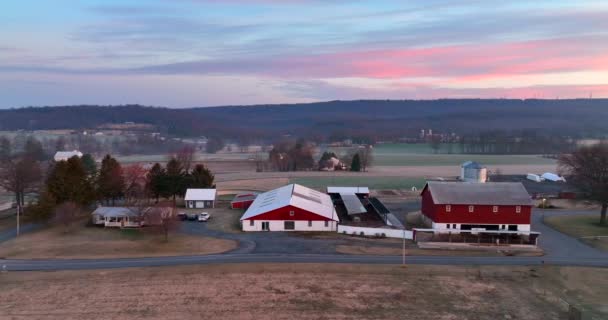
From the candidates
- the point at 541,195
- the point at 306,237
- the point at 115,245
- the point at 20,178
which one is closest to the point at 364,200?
the point at 306,237

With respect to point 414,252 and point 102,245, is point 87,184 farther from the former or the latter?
point 414,252

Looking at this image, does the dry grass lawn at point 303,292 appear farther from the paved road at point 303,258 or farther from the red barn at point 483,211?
the red barn at point 483,211

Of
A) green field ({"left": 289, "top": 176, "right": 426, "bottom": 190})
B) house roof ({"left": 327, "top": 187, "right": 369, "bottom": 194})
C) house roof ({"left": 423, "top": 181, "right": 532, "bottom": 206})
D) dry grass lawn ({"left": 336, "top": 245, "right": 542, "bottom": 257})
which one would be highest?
house roof ({"left": 423, "top": 181, "right": 532, "bottom": 206})

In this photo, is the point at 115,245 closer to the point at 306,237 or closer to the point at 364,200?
the point at 306,237

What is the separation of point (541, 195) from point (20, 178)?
63.6 m

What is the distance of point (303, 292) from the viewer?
26172mm

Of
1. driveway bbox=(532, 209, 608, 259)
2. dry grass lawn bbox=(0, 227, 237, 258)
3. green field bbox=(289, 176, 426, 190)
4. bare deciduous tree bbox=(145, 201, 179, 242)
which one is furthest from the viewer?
green field bbox=(289, 176, 426, 190)

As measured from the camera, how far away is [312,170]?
9894cm

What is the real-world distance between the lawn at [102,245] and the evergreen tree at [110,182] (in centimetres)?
997

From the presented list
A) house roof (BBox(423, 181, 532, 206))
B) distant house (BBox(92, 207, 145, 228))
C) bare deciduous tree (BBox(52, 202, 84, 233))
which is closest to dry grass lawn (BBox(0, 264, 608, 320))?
house roof (BBox(423, 181, 532, 206))

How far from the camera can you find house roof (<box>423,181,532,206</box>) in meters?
40.3

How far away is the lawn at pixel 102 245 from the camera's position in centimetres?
3378

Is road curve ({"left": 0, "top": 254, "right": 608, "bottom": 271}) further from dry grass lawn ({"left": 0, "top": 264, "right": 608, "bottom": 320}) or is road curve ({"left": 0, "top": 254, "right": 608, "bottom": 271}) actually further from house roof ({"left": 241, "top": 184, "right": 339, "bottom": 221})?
house roof ({"left": 241, "top": 184, "right": 339, "bottom": 221})

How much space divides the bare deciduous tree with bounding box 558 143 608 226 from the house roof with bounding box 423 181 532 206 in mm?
9473
